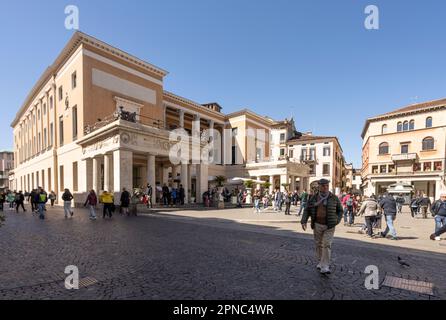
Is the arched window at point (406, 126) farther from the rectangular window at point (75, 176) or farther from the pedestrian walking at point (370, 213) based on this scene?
the rectangular window at point (75, 176)

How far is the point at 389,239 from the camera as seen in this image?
905 cm

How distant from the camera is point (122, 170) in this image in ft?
58.7

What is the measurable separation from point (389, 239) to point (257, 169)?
2828 centimetres

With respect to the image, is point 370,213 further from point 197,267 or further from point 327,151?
point 327,151

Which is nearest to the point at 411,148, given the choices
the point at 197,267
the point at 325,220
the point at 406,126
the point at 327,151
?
the point at 406,126

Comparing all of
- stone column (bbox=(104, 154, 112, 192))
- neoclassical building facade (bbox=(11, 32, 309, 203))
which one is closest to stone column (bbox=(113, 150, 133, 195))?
neoclassical building facade (bbox=(11, 32, 309, 203))

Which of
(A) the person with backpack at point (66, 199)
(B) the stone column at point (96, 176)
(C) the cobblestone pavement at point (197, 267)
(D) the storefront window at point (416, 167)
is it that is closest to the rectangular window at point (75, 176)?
(B) the stone column at point (96, 176)

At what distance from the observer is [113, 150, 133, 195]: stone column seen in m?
17.8

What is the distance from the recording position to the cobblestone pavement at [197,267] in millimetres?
4094

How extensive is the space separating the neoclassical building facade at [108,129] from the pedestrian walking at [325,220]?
15611 mm

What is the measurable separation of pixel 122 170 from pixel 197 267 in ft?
46.7

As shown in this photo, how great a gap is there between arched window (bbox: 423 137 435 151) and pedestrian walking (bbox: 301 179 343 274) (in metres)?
50.4
